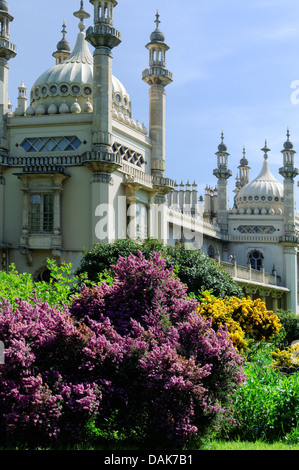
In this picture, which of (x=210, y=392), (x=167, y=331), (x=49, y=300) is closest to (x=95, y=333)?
(x=167, y=331)

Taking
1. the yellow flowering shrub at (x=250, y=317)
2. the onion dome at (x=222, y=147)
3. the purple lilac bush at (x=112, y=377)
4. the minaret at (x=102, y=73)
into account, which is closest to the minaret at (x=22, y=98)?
the minaret at (x=102, y=73)

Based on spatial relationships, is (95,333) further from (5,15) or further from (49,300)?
(5,15)

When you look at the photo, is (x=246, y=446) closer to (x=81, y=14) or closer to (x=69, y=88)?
(x=69, y=88)

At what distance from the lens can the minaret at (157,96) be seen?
36.8m

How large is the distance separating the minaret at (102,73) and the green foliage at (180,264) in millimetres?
5620

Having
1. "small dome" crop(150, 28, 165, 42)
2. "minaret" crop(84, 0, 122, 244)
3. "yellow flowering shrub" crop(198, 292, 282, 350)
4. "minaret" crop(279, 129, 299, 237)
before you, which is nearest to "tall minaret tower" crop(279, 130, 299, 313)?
"minaret" crop(279, 129, 299, 237)

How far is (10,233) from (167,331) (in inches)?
819

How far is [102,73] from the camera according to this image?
3153cm

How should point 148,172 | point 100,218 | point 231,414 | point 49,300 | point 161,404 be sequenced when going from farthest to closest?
1. point 148,172
2. point 100,218
3. point 49,300
4. point 231,414
5. point 161,404

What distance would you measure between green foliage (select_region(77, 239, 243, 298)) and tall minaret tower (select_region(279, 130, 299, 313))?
2594 centimetres

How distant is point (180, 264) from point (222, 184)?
3033cm

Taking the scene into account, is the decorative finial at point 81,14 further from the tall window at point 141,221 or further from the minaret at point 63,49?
the tall window at point 141,221

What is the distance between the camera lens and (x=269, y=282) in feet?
164

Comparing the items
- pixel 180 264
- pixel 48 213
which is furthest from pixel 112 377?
pixel 48 213
